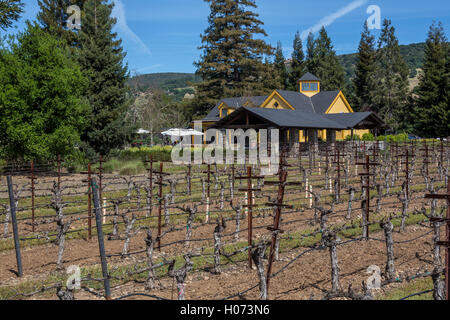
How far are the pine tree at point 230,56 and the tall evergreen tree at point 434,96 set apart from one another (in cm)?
2225

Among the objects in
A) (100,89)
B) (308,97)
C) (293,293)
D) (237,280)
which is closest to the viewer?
(293,293)

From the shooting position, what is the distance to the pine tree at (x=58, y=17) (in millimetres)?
38750

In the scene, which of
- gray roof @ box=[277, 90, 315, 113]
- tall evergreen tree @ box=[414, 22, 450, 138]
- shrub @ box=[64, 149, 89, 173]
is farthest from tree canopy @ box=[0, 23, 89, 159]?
tall evergreen tree @ box=[414, 22, 450, 138]

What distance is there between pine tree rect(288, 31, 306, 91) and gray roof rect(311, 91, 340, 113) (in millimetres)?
22788

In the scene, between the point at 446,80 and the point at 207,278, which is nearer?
the point at 207,278

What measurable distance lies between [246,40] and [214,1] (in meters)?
8.41

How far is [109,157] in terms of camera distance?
31.9 metres

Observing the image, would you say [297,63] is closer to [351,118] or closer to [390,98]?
[390,98]

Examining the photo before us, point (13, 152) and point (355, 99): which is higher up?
point (355, 99)

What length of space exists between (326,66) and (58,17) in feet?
159

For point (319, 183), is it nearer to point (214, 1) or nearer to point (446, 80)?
point (446, 80)

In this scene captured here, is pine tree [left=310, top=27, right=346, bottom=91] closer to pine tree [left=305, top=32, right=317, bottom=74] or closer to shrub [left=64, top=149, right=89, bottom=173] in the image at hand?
pine tree [left=305, top=32, right=317, bottom=74]

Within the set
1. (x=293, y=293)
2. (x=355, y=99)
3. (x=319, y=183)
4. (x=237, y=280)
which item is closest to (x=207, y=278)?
(x=237, y=280)

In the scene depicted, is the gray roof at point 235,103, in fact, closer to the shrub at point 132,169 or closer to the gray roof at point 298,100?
the gray roof at point 298,100
